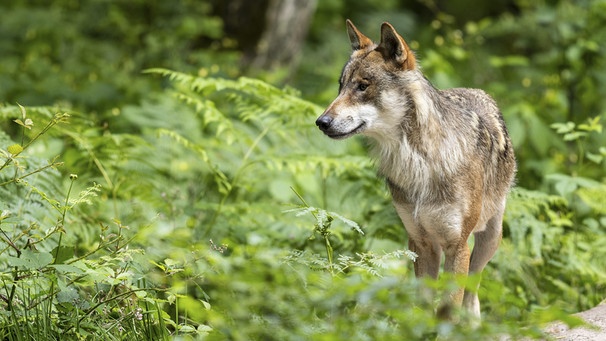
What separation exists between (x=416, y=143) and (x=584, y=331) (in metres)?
1.41

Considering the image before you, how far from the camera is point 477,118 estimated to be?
17.6ft

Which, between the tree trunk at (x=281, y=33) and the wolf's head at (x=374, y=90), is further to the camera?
the tree trunk at (x=281, y=33)

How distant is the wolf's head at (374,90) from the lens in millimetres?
4832

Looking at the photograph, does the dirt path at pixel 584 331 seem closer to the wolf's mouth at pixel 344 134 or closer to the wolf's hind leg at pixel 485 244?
the wolf's hind leg at pixel 485 244

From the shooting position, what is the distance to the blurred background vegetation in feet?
13.1

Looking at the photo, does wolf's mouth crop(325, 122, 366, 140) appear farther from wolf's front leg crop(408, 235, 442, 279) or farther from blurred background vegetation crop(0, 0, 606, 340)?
wolf's front leg crop(408, 235, 442, 279)

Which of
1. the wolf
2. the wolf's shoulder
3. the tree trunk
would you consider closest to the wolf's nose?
the wolf

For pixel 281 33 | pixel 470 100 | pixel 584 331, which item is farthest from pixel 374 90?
pixel 281 33

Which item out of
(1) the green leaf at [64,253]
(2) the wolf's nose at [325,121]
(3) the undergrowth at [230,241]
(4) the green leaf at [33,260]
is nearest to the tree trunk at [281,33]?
(3) the undergrowth at [230,241]

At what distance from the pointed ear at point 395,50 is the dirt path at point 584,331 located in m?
1.70

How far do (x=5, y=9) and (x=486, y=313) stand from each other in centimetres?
1026

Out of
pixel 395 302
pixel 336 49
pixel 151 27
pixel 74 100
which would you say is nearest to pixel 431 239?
pixel 395 302

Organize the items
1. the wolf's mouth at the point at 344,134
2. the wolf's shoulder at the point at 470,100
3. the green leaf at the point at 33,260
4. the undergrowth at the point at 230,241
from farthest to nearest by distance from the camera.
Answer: the wolf's shoulder at the point at 470,100
the wolf's mouth at the point at 344,134
the green leaf at the point at 33,260
the undergrowth at the point at 230,241

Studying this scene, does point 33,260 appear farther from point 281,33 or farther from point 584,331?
point 281,33
